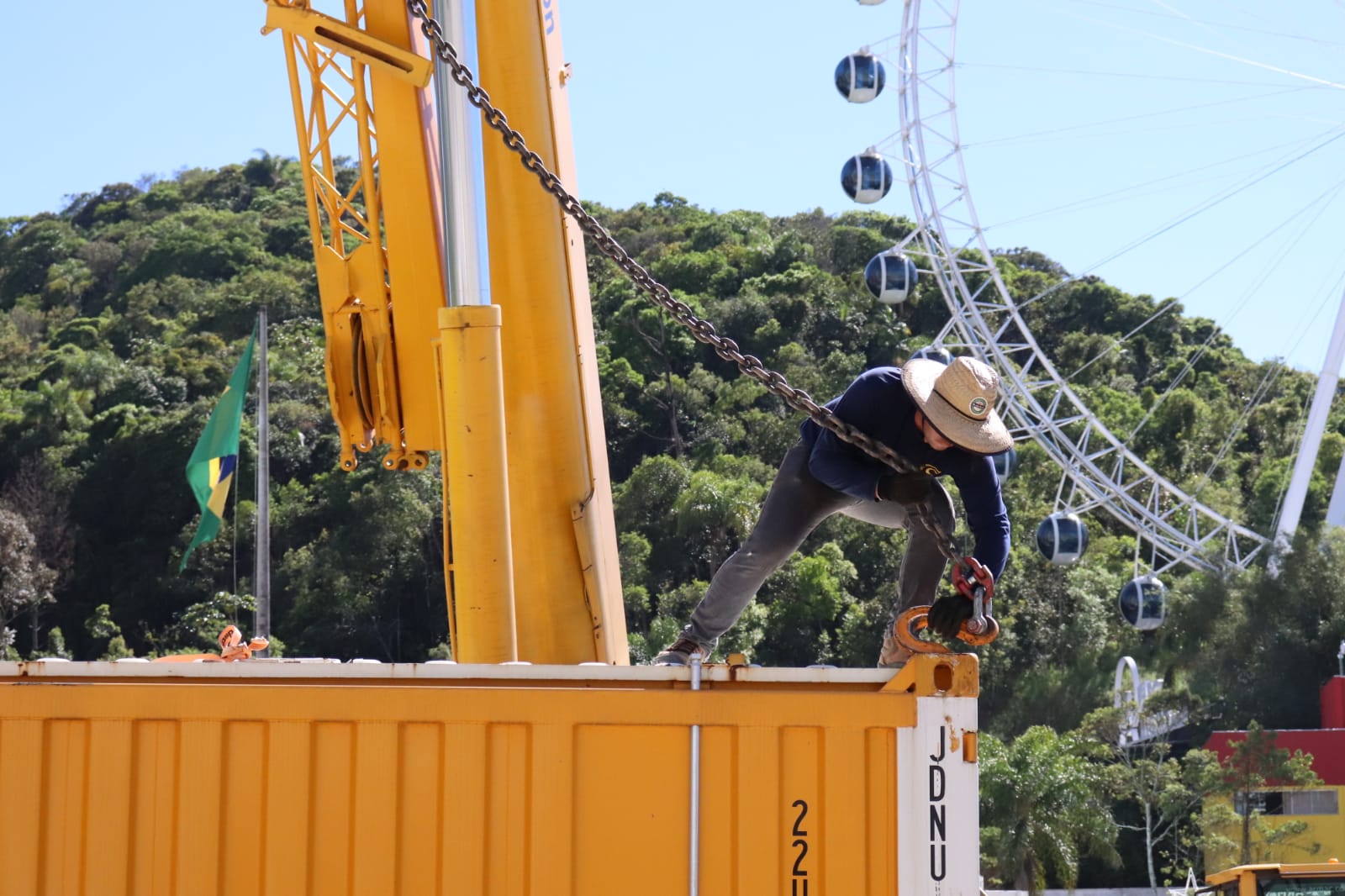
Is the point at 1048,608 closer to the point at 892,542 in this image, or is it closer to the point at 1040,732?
the point at 892,542

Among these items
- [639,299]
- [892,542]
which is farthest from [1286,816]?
[639,299]

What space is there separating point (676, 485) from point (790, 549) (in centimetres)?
3908

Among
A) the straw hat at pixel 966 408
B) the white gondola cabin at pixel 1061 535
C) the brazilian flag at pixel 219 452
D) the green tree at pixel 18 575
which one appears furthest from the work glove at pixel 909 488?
the green tree at pixel 18 575

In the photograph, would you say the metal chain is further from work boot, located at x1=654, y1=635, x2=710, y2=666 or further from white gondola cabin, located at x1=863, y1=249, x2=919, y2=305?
white gondola cabin, located at x1=863, y1=249, x2=919, y2=305

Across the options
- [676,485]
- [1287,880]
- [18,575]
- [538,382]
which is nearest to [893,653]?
[538,382]

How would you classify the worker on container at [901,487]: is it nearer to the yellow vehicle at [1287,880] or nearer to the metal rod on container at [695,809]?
the metal rod on container at [695,809]

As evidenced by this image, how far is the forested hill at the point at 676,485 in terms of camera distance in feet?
134

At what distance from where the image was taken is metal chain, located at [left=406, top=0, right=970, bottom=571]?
603 cm

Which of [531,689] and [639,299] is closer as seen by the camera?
[531,689]

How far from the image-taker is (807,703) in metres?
4.81

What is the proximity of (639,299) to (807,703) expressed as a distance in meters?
54.9

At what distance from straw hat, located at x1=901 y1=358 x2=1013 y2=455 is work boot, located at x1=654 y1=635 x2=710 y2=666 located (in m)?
1.24

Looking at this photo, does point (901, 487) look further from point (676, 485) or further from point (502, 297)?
point (676, 485)

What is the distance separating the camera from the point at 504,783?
4.90 meters
